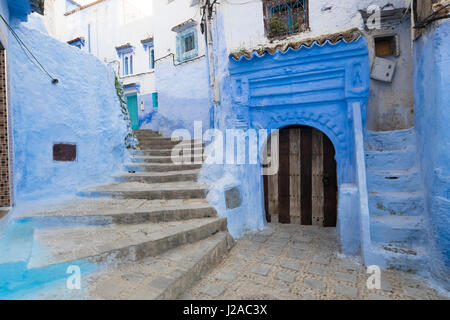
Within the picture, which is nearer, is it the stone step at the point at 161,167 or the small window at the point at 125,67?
the stone step at the point at 161,167

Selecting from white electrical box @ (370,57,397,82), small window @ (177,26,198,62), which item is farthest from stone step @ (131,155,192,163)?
small window @ (177,26,198,62)

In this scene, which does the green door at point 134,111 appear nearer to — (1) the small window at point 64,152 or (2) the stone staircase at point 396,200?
(1) the small window at point 64,152

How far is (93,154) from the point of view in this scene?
214 inches

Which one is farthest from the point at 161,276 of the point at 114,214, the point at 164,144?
the point at 164,144

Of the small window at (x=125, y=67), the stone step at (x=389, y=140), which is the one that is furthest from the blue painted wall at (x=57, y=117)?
the small window at (x=125, y=67)

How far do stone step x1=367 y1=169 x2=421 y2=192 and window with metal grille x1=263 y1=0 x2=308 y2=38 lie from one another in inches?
127

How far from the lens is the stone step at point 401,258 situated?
132 inches

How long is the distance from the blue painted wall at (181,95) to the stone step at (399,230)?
23.3 ft

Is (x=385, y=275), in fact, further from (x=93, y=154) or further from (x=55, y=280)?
(x=93, y=154)

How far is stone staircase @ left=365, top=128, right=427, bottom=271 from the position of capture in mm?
3508

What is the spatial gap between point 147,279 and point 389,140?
4.68 metres

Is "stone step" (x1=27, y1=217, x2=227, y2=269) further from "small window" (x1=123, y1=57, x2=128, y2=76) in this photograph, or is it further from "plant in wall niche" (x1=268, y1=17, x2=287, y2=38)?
"small window" (x1=123, y1=57, x2=128, y2=76)

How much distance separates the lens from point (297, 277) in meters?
3.36

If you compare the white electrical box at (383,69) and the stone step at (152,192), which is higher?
the white electrical box at (383,69)
